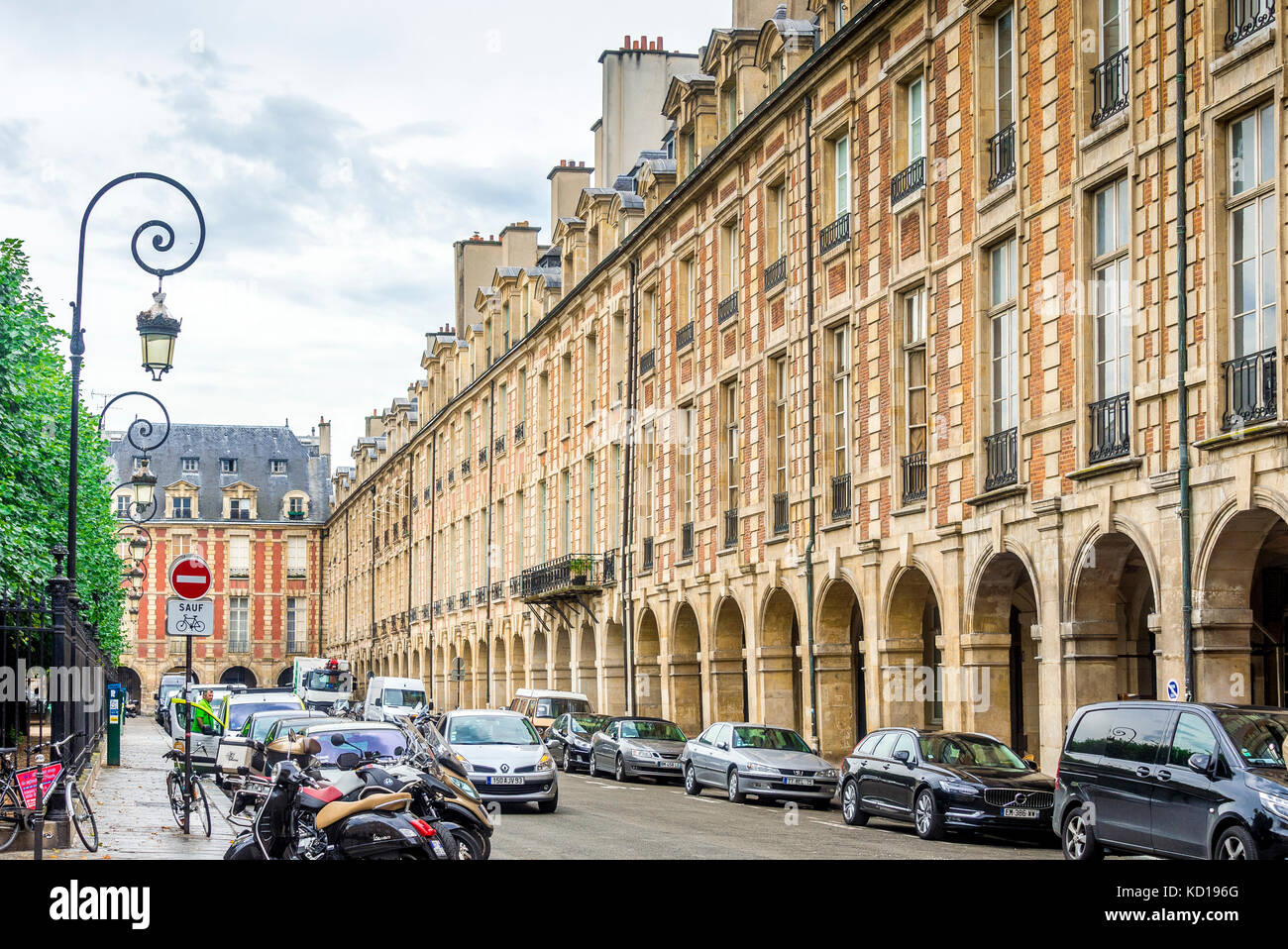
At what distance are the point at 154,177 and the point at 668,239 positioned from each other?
81.5 ft

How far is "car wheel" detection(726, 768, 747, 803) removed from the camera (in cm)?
2661

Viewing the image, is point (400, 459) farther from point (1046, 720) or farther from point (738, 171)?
point (1046, 720)

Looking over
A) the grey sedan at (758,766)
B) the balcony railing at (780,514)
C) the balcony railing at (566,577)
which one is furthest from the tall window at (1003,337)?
the balcony railing at (566,577)

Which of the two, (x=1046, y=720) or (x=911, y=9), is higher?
(x=911, y=9)

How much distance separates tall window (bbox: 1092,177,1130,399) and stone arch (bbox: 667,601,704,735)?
19042 mm

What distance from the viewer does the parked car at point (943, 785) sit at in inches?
758

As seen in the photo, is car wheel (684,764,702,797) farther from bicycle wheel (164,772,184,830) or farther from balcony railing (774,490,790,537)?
bicycle wheel (164,772,184,830)

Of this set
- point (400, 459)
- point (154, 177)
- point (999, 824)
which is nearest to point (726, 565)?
point (999, 824)

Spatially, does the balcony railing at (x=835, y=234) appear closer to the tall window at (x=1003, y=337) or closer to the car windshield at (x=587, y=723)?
the tall window at (x=1003, y=337)

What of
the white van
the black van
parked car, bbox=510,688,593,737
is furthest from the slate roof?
the black van

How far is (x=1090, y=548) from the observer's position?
71.0 ft

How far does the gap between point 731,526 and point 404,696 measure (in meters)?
20.1

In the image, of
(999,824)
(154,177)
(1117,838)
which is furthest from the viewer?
(999,824)

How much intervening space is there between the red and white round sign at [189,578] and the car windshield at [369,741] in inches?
83.2
